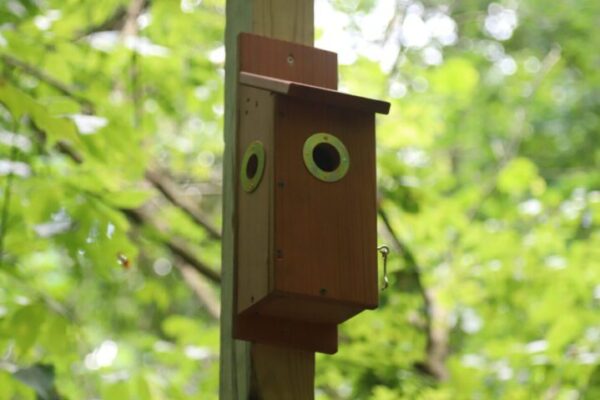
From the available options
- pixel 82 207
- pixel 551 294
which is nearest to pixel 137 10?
pixel 82 207

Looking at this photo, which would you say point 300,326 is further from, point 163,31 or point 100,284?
point 100,284

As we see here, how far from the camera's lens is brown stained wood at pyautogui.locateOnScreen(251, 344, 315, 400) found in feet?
5.70

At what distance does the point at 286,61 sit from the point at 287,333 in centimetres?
52

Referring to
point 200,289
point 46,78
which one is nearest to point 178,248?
point 200,289

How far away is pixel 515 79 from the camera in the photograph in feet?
20.6

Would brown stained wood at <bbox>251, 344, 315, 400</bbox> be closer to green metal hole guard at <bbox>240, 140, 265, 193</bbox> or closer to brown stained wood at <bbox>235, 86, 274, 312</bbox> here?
brown stained wood at <bbox>235, 86, 274, 312</bbox>

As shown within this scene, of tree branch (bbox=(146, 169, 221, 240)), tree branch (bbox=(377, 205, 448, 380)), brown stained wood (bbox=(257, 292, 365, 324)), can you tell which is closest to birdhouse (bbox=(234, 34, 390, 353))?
brown stained wood (bbox=(257, 292, 365, 324))

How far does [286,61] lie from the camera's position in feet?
6.34

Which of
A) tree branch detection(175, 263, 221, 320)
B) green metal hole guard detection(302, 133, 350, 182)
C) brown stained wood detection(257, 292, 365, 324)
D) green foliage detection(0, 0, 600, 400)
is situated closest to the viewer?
brown stained wood detection(257, 292, 365, 324)

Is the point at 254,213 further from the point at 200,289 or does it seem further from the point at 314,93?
the point at 200,289

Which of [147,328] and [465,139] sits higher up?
[465,139]

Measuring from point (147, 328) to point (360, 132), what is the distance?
5.13 m

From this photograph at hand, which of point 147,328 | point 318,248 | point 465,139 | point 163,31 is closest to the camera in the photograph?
point 318,248

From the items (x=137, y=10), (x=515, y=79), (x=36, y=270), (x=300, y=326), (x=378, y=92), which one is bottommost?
(x=300, y=326)
